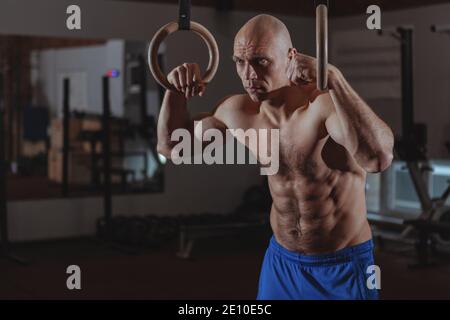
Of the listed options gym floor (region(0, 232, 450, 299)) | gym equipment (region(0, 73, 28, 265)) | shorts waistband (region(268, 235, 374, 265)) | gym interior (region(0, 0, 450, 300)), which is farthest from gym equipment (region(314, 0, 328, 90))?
gym equipment (region(0, 73, 28, 265))

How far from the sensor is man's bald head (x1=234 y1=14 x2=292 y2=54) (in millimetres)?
1264

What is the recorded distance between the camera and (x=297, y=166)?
1401 millimetres

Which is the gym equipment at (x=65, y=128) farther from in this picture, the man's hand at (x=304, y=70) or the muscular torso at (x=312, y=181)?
the man's hand at (x=304, y=70)

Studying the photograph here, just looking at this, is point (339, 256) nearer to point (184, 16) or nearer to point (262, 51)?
point (262, 51)

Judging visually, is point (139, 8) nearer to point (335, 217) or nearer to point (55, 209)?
point (55, 209)

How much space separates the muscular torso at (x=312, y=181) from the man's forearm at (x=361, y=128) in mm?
151

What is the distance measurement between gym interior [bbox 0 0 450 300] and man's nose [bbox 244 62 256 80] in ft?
8.00

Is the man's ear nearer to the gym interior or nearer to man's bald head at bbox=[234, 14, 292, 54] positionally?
man's bald head at bbox=[234, 14, 292, 54]

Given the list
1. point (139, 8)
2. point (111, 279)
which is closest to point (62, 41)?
point (139, 8)

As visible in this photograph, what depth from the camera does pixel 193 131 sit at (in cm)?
140

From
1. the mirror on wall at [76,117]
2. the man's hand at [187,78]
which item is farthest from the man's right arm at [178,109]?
the mirror on wall at [76,117]

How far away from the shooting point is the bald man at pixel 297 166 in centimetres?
127

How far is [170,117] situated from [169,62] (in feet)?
13.0

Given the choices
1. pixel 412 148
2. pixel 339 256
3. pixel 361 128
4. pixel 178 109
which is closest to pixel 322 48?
pixel 361 128
